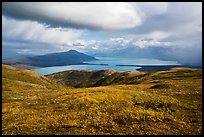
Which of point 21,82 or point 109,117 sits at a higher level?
point 109,117

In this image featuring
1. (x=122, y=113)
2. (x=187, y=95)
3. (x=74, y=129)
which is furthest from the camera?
(x=187, y=95)

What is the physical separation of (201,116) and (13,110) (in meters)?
25.9

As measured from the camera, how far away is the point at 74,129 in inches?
903

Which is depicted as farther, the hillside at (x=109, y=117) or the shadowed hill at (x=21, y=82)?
the shadowed hill at (x=21, y=82)

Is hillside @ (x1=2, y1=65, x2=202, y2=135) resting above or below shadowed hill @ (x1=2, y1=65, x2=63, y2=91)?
above

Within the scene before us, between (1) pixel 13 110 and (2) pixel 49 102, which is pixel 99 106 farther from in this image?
(1) pixel 13 110

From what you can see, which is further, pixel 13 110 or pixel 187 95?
pixel 187 95

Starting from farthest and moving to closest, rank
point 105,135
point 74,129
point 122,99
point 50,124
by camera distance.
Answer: point 122,99, point 50,124, point 74,129, point 105,135

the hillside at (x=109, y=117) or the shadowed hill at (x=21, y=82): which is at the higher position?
the hillside at (x=109, y=117)

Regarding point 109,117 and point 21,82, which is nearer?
point 109,117

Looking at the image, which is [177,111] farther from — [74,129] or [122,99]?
[74,129]

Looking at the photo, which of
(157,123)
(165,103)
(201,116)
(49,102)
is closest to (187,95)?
(165,103)

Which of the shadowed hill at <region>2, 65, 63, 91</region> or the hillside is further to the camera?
the shadowed hill at <region>2, 65, 63, 91</region>

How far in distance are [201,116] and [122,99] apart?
12024mm
